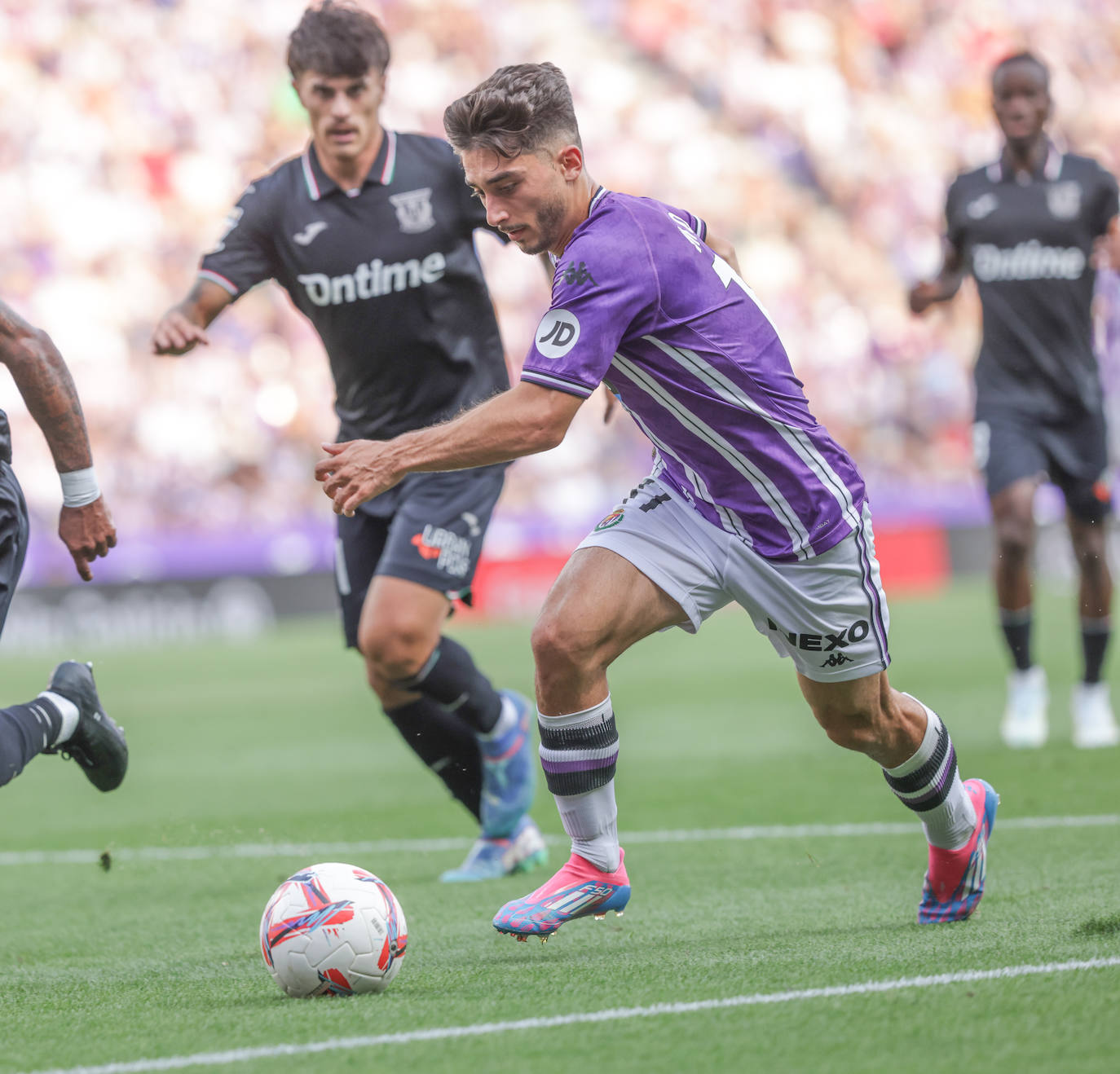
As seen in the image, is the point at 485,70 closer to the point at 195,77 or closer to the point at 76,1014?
the point at 195,77

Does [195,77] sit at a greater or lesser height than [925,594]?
greater

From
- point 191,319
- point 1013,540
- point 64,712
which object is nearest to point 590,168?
point 1013,540

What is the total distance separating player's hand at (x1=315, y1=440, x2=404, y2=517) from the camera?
372cm

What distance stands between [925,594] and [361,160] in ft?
57.4

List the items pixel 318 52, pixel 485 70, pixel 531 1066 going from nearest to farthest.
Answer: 1. pixel 531 1066
2. pixel 318 52
3. pixel 485 70

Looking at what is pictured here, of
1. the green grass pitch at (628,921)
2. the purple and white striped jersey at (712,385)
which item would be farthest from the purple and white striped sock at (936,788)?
the purple and white striped jersey at (712,385)

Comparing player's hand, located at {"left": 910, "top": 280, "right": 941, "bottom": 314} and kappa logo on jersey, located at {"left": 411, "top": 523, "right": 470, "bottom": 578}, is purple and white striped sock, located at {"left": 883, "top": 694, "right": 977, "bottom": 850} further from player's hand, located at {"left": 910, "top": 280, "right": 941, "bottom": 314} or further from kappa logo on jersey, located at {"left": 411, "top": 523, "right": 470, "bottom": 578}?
player's hand, located at {"left": 910, "top": 280, "right": 941, "bottom": 314}

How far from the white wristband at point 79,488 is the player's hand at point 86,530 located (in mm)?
15

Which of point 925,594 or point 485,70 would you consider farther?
point 485,70

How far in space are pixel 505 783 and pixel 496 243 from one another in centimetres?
1455

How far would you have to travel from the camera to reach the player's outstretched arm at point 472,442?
376cm

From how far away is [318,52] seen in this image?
593cm

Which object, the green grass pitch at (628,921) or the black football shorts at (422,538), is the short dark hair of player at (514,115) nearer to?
the green grass pitch at (628,921)

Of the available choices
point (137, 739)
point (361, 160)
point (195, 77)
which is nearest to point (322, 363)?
point (195, 77)
